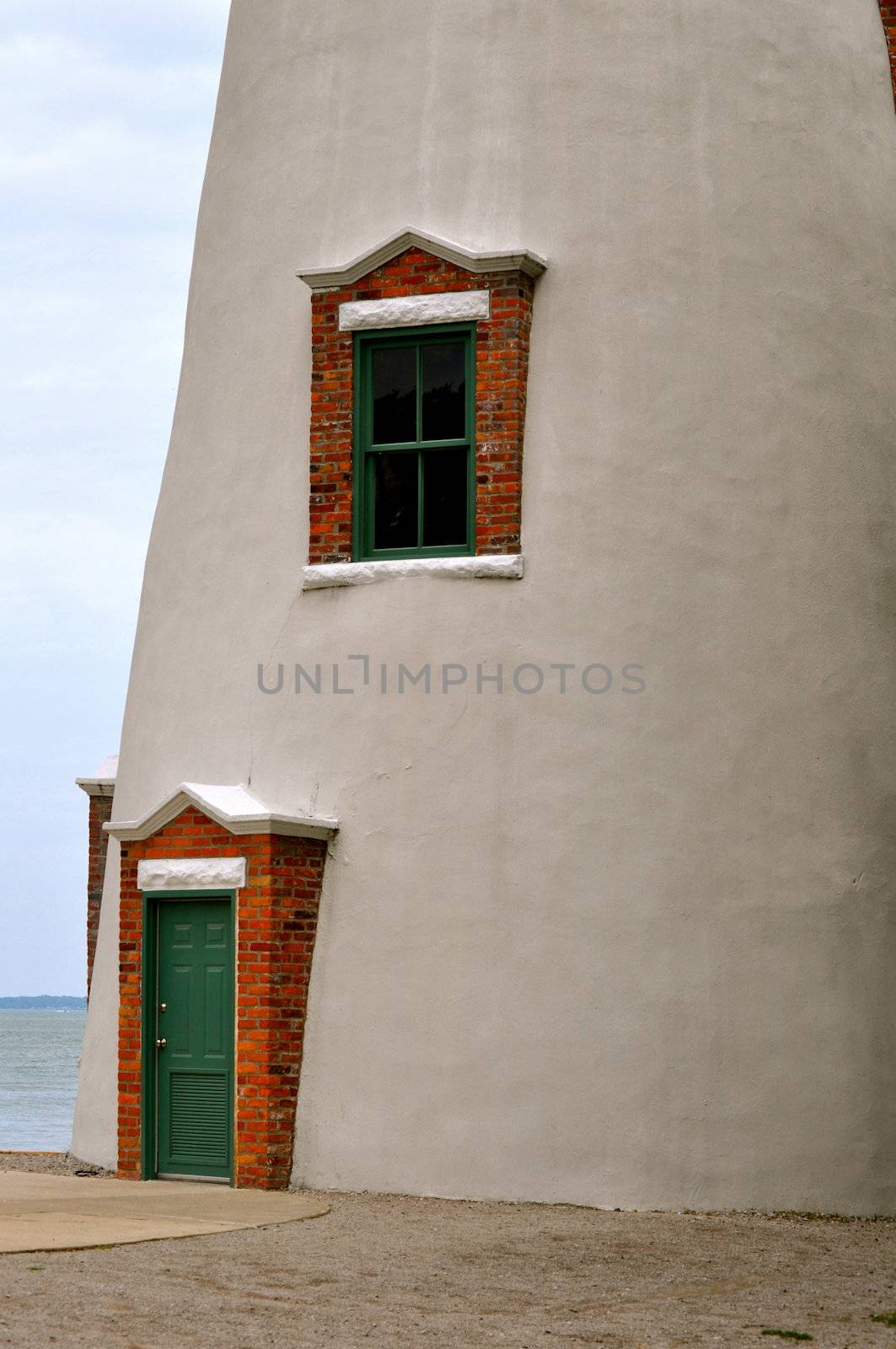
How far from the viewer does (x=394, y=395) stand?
13758 millimetres

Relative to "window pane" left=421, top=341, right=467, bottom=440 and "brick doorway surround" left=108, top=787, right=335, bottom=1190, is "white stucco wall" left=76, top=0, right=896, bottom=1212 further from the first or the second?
"window pane" left=421, top=341, right=467, bottom=440

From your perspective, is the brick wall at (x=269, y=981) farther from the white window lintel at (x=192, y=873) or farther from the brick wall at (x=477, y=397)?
the brick wall at (x=477, y=397)

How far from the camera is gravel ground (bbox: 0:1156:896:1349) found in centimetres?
826

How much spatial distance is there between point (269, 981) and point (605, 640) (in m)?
3.09

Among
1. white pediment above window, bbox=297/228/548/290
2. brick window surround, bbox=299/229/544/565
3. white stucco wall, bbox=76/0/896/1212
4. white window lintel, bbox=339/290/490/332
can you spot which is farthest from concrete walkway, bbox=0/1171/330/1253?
white pediment above window, bbox=297/228/548/290

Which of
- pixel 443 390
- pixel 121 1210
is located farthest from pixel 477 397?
pixel 121 1210

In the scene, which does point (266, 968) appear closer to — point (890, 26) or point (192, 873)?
point (192, 873)

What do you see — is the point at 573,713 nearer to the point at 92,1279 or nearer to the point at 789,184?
the point at 789,184

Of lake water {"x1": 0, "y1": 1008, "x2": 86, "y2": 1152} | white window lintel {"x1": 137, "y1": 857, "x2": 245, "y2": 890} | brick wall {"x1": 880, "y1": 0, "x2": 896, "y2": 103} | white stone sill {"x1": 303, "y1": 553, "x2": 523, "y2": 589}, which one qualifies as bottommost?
lake water {"x1": 0, "y1": 1008, "x2": 86, "y2": 1152}

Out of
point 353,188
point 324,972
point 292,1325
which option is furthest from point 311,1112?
point 353,188

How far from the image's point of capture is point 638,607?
→ 43.0ft

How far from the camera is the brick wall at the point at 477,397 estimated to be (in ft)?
43.7

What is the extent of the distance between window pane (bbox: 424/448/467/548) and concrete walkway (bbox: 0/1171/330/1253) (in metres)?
4.42

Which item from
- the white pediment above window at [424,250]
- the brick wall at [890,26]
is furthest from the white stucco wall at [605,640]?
the brick wall at [890,26]
